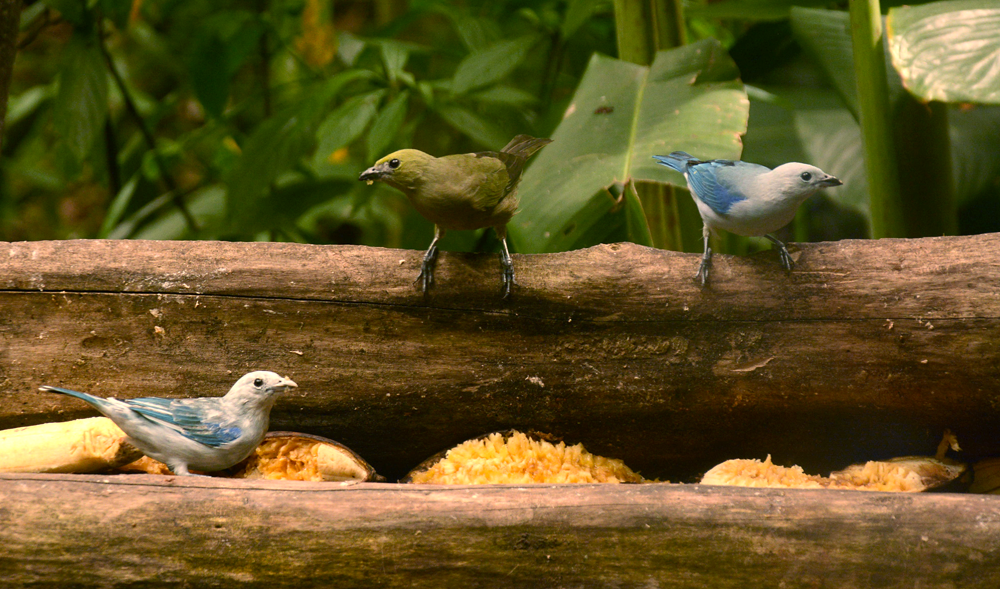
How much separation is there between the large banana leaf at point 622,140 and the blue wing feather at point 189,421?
0.76 m

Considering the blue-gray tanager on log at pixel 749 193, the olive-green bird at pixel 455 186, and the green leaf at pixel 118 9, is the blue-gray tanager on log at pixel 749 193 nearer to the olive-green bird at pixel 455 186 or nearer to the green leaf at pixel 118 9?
the olive-green bird at pixel 455 186

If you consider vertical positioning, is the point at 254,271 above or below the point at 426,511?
above

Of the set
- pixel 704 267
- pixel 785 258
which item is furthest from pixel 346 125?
pixel 785 258

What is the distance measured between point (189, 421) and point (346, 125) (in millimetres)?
1127

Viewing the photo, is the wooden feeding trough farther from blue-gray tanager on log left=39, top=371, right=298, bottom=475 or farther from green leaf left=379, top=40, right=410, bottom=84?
green leaf left=379, top=40, right=410, bottom=84

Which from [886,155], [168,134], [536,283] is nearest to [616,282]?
[536,283]

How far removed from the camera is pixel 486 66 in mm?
2082

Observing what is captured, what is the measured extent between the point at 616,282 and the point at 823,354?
432 millimetres

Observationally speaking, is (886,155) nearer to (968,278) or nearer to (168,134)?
(968,278)

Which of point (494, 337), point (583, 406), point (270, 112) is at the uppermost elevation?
point (270, 112)

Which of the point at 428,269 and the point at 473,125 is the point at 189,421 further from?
the point at 473,125

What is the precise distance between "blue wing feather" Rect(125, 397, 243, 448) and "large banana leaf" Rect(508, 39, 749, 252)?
760 millimetres

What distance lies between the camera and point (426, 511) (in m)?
1.06

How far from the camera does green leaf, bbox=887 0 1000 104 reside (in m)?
1.46
